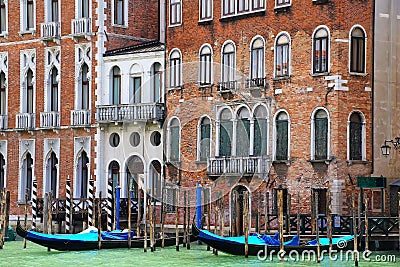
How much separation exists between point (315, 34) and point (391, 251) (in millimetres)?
5940

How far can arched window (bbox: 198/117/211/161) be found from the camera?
35.7 metres

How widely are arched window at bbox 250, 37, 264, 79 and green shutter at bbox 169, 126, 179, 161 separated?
3.05m

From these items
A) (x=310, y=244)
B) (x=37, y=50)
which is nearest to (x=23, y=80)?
(x=37, y=50)

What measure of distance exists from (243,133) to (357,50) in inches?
153

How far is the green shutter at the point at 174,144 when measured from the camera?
1436 inches

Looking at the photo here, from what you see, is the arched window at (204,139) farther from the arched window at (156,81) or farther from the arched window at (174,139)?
the arched window at (156,81)

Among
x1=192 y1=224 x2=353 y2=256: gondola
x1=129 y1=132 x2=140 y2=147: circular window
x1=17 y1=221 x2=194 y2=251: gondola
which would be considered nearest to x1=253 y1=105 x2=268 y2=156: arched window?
x1=17 y1=221 x2=194 y2=251: gondola

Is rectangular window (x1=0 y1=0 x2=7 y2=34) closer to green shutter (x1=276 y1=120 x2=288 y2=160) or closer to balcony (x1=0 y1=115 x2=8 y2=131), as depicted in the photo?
balcony (x1=0 y1=115 x2=8 y2=131)

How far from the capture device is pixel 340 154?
32.5m

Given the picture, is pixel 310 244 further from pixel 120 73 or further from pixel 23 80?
pixel 23 80

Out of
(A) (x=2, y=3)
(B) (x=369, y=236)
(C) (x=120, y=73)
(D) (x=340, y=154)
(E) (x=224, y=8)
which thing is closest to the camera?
(B) (x=369, y=236)

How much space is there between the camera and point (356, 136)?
32.7 metres

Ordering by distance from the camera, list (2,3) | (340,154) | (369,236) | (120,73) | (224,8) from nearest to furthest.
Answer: (369,236) < (340,154) < (224,8) < (120,73) < (2,3)

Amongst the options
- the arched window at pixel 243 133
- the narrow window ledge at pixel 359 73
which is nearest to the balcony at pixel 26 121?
the arched window at pixel 243 133
